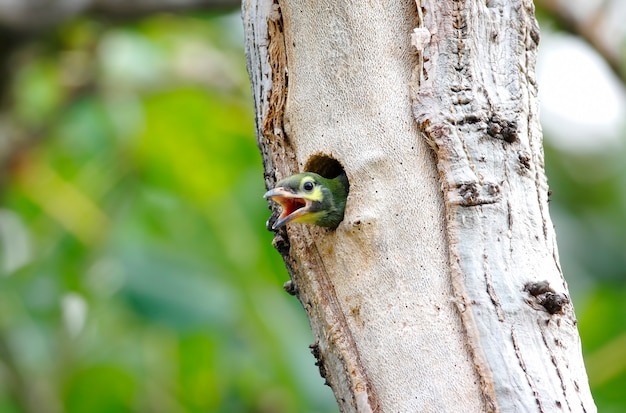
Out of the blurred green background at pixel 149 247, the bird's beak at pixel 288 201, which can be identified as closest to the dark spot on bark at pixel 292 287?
the bird's beak at pixel 288 201

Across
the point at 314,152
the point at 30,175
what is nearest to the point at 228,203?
the point at 30,175

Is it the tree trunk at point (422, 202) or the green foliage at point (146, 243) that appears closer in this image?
the tree trunk at point (422, 202)

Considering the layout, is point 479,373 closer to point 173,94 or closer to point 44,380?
point 173,94

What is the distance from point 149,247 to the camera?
301 inches

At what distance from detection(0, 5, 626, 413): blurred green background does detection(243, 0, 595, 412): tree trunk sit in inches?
159

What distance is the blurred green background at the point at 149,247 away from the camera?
7.66 metres

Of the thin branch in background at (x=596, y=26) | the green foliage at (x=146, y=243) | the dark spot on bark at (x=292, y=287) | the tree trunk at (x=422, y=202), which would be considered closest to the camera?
the tree trunk at (x=422, y=202)

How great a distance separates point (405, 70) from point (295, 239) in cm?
77

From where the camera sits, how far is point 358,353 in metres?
3.15

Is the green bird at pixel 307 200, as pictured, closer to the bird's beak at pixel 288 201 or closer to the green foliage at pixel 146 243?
the bird's beak at pixel 288 201

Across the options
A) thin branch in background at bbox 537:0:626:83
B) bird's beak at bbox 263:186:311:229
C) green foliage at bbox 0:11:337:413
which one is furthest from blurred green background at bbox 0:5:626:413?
bird's beak at bbox 263:186:311:229

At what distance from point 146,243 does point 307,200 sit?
4636 mm

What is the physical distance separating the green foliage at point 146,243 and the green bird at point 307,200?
4001 millimetres

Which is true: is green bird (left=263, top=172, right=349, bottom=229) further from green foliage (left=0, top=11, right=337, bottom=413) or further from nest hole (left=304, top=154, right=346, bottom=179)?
green foliage (left=0, top=11, right=337, bottom=413)
